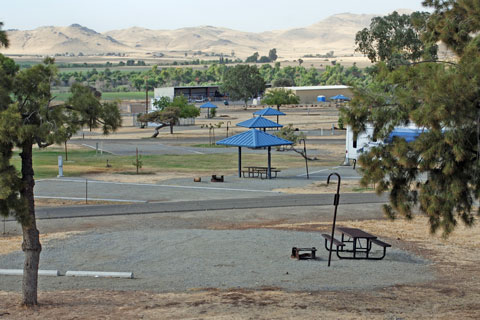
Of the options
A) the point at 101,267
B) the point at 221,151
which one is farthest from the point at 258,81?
the point at 101,267

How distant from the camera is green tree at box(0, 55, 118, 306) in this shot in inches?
484

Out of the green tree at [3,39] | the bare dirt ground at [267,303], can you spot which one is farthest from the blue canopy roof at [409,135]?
the green tree at [3,39]

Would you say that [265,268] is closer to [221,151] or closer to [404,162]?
[404,162]

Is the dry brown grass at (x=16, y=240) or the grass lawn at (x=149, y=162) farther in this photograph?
the grass lawn at (x=149, y=162)

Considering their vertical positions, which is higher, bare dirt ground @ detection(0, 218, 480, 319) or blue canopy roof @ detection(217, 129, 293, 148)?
blue canopy roof @ detection(217, 129, 293, 148)

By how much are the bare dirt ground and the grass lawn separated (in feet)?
78.3

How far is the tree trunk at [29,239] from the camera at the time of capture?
1305 cm

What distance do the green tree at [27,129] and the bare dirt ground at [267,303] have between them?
1.10 meters

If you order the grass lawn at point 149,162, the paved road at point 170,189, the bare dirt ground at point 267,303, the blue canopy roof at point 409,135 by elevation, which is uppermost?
the blue canopy roof at point 409,135

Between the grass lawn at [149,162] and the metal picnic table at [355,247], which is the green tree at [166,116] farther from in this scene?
Answer: the metal picnic table at [355,247]

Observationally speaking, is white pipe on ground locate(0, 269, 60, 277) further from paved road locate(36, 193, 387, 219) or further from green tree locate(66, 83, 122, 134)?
paved road locate(36, 193, 387, 219)

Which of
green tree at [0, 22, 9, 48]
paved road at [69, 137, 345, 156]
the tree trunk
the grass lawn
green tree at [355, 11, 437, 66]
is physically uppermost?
green tree at [355, 11, 437, 66]

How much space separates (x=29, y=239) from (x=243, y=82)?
344ft

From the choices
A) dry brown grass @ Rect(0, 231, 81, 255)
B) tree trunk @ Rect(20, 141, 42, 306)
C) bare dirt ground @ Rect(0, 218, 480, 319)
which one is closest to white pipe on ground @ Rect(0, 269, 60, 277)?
bare dirt ground @ Rect(0, 218, 480, 319)
